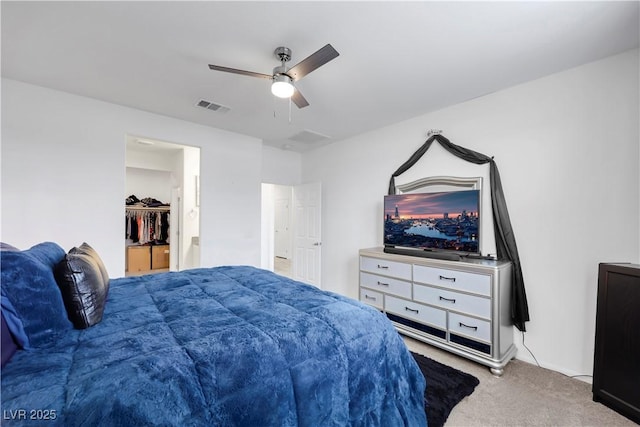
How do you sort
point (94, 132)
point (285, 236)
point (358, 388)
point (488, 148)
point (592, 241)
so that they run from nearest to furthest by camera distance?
point (358, 388), point (592, 241), point (488, 148), point (94, 132), point (285, 236)

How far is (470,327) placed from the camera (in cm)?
247

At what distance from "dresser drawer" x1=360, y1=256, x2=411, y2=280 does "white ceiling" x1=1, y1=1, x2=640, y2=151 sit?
6.14 feet

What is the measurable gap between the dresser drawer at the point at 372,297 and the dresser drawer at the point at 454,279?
558 millimetres

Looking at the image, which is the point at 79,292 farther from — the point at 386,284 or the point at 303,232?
the point at 303,232

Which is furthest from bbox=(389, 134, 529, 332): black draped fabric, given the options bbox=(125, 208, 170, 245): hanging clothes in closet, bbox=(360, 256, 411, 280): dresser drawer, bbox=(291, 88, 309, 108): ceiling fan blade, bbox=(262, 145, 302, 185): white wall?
bbox=(125, 208, 170, 245): hanging clothes in closet

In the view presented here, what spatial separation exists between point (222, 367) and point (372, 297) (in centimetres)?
258

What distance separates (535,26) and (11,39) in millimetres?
3883

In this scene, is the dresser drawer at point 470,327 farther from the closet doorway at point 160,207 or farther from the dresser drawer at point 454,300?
the closet doorway at point 160,207

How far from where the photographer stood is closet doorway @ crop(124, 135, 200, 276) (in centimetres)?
511

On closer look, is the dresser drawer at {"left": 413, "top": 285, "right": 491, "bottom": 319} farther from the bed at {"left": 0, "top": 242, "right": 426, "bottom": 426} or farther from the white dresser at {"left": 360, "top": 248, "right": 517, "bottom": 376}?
the bed at {"left": 0, "top": 242, "right": 426, "bottom": 426}

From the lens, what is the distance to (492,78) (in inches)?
100.0

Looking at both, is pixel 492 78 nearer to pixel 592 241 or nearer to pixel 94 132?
pixel 592 241

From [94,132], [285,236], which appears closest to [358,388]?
[94,132]

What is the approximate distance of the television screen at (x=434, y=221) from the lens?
8.92ft
